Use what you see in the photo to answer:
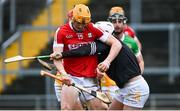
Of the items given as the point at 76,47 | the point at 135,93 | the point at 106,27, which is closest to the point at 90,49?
the point at 76,47

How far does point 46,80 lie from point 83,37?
6.84 m

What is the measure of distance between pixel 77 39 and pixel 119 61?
1.80ft

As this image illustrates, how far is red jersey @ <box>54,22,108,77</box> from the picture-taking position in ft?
32.0

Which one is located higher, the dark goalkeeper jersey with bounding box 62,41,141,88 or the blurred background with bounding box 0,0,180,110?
the dark goalkeeper jersey with bounding box 62,41,141,88

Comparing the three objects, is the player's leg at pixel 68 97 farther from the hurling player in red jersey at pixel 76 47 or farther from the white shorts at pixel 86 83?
the white shorts at pixel 86 83

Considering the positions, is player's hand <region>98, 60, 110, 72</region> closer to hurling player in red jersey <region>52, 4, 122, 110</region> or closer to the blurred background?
hurling player in red jersey <region>52, 4, 122, 110</region>

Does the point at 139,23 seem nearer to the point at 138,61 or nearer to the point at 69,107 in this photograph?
the point at 138,61

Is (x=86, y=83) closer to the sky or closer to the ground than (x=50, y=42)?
closer to the sky

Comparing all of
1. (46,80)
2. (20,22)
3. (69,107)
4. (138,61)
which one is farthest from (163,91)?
(69,107)

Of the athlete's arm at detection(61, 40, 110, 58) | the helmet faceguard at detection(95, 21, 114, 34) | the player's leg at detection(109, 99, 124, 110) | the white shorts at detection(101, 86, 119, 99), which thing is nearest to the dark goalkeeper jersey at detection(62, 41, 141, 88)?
the athlete's arm at detection(61, 40, 110, 58)

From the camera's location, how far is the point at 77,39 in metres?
9.78

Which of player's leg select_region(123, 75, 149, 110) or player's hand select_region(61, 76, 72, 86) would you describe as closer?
player's hand select_region(61, 76, 72, 86)

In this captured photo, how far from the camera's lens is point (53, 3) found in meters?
18.5

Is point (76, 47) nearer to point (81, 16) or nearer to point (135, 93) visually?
point (81, 16)
